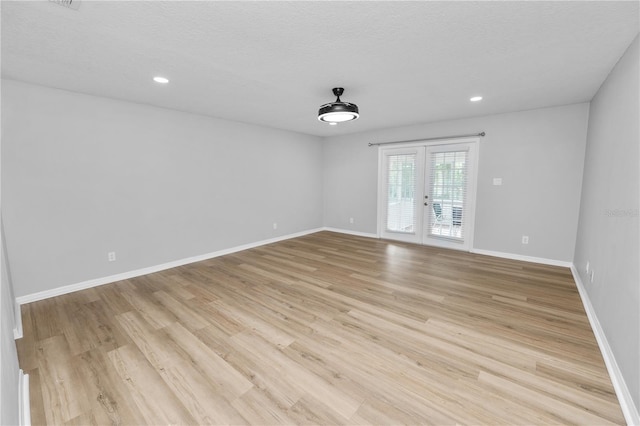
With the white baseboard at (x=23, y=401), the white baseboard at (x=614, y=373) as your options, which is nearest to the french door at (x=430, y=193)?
the white baseboard at (x=614, y=373)

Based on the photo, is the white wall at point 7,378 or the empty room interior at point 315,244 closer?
the white wall at point 7,378

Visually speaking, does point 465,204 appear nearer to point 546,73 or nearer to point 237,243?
point 546,73

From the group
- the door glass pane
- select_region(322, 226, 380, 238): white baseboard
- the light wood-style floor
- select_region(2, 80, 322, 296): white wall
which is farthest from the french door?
select_region(2, 80, 322, 296): white wall

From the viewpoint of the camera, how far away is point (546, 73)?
275 centimetres

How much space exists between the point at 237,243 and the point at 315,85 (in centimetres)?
328

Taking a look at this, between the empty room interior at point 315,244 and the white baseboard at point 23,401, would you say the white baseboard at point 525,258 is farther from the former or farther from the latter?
the white baseboard at point 23,401

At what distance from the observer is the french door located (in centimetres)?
488

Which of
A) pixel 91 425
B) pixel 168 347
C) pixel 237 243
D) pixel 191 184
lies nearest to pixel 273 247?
pixel 237 243

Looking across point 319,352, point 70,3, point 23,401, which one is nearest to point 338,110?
point 70,3

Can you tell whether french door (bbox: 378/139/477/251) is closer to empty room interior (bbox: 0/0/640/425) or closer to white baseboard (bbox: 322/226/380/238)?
empty room interior (bbox: 0/0/640/425)

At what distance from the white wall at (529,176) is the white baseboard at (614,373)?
167 centimetres

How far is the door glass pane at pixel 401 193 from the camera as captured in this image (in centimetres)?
554

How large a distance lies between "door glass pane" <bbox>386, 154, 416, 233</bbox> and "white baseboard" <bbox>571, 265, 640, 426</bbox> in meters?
3.09

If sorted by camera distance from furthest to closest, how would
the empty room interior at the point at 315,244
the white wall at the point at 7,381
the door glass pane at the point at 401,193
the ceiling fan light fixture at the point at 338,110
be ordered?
the door glass pane at the point at 401,193 → the ceiling fan light fixture at the point at 338,110 → the empty room interior at the point at 315,244 → the white wall at the point at 7,381
